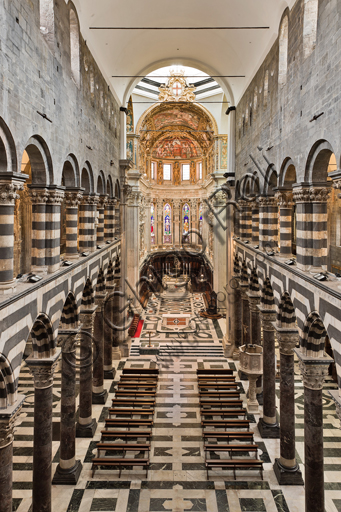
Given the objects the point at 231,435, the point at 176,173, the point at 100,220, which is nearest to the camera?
the point at 231,435

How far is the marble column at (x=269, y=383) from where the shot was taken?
48.6ft

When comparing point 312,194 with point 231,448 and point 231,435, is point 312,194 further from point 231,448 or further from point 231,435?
point 231,435

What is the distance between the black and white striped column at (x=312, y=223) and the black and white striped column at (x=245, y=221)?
31.8 feet

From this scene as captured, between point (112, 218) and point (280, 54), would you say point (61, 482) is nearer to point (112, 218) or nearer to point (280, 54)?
point (112, 218)

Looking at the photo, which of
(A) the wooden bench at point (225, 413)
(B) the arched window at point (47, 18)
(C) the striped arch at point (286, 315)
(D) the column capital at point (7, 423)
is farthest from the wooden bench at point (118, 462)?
(B) the arched window at point (47, 18)

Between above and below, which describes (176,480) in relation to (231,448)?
below

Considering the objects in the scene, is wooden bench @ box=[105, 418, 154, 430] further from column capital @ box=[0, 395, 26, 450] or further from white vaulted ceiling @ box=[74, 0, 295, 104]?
white vaulted ceiling @ box=[74, 0, 295, 104]

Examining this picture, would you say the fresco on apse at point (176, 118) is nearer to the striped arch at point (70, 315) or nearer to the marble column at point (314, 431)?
the striped arch at point (70, 315)

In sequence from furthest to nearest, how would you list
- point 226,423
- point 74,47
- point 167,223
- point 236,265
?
point 167,223, point 236,265, point 226,423, point 74,47

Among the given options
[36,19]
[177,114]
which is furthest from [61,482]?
[177,114]

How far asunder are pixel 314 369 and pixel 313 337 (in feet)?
2.68

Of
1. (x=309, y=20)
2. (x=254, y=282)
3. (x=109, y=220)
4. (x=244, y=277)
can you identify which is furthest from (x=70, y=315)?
(x=309, y=20)

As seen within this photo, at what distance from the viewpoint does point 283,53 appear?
44.0ft

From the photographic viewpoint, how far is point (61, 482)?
1216 cm
